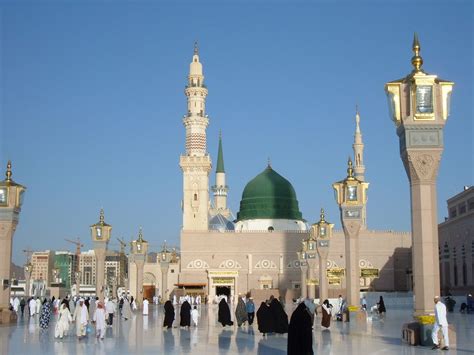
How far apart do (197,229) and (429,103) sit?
40246 millimetres

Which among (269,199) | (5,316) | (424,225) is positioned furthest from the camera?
(269,199)

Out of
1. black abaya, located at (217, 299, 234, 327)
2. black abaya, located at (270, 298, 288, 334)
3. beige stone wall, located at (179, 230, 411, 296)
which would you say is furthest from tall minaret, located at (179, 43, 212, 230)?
black abaya, located at (270, 298, 288, 334)

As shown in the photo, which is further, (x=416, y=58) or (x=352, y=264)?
(x=352, y=264)

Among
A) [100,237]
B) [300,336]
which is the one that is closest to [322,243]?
[100,237]

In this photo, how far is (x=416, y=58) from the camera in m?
11.6

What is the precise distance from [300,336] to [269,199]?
46.5m

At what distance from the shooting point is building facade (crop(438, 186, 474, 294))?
3669 centimetres

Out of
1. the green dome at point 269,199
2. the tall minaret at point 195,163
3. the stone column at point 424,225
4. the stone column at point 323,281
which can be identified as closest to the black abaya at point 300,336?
the stone column at point 424,225

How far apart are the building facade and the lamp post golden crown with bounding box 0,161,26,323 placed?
24.3 metres

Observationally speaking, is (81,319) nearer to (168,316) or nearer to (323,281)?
(168,316)

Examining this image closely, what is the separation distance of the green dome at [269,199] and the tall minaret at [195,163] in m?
5.02

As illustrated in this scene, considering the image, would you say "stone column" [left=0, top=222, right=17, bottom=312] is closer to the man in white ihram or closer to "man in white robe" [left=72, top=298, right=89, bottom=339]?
"man in white robe" [left=72, top=298, right=89, bottom=339]

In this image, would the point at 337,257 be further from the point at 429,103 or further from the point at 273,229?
the point at 429,103

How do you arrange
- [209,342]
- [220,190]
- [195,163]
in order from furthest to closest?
1. [220,190]
2. [195,163]
3. [209,342]
